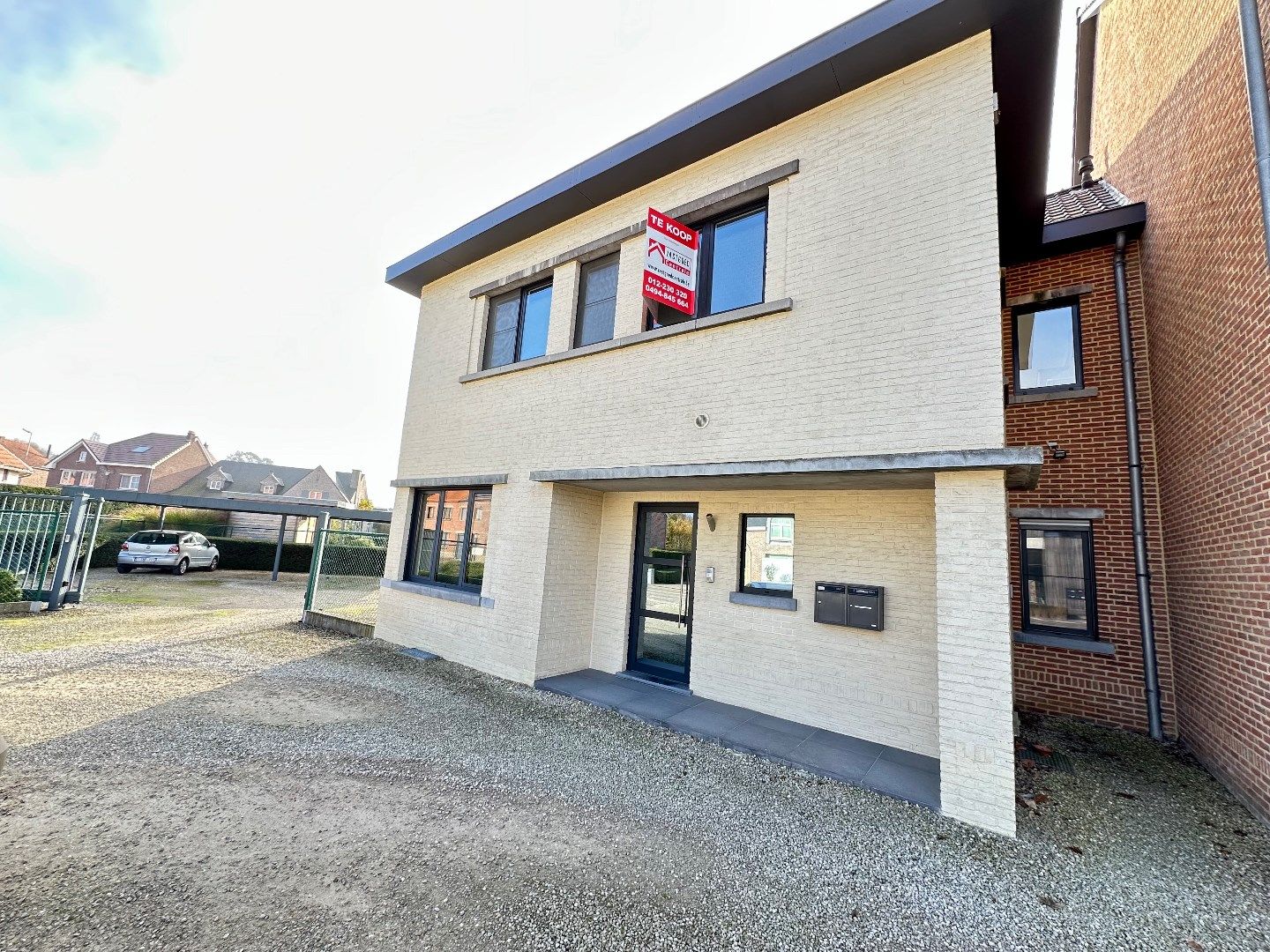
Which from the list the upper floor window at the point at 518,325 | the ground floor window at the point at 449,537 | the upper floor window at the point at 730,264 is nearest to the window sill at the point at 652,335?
the upper floor window at the point at 730,264

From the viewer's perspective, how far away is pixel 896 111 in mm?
5117

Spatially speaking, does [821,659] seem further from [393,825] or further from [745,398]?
[393,825]

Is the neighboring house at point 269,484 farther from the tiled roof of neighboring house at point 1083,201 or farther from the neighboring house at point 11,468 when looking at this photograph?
the tiled roof of neighboring house at point 1083,201

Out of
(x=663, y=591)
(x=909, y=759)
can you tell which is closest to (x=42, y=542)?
(x=663, y=591)

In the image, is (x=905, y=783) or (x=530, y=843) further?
(x=905, y=783)

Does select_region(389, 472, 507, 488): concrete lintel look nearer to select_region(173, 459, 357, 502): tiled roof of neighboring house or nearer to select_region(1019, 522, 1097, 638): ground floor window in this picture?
select_region(1019, 522, 1097, 638): ground floor window

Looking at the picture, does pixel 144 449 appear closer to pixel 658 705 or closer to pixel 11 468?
pixel 11 468

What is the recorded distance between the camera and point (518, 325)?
334 inches

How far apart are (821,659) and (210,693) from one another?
6.75 meters

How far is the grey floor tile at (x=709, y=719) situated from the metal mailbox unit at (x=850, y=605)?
1389 mm

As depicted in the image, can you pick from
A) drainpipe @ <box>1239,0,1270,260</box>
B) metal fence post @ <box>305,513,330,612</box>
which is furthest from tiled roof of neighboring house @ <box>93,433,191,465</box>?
drainpipe @ <box>1239,0,1270,260</box>

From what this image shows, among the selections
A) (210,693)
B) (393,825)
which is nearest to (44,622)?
(210,693)

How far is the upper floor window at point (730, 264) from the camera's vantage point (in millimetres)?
6020

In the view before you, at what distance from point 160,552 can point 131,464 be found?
37.2 metres
